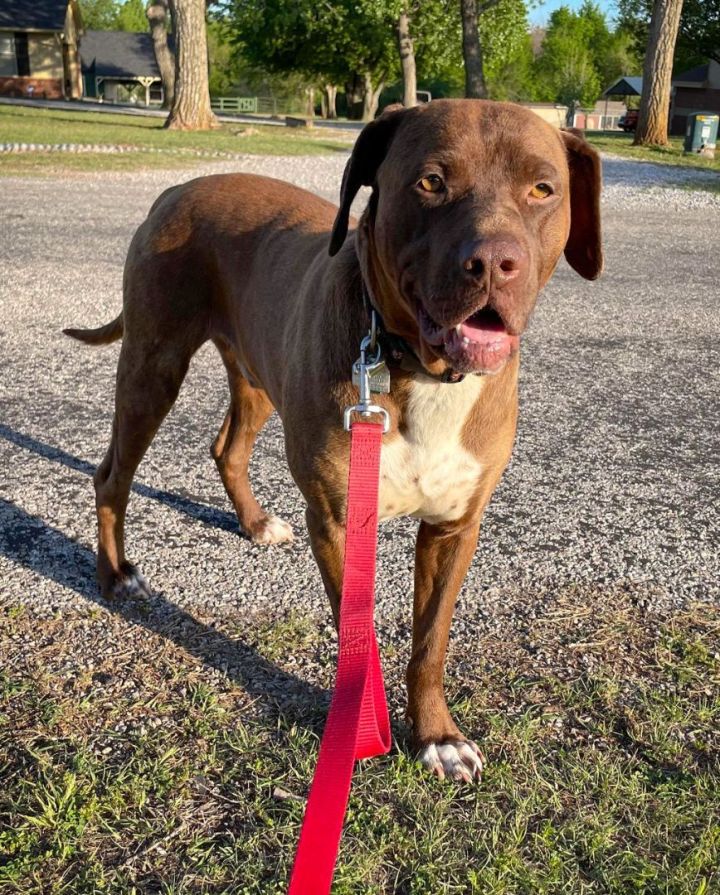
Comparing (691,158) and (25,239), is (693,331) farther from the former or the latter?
(691,158)

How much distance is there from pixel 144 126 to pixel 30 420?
79.4ft

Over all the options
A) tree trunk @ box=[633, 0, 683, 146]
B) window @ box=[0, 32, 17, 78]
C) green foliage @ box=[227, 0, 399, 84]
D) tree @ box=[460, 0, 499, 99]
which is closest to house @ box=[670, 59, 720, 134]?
green foliage @ box=[227, 0, 399, 84]

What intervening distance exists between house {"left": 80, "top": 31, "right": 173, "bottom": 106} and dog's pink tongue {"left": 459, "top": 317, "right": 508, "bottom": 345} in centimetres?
8059

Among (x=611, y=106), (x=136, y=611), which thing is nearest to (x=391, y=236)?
(x=136, y=611)

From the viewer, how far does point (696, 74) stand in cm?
5791

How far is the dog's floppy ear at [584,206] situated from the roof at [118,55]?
8047cm

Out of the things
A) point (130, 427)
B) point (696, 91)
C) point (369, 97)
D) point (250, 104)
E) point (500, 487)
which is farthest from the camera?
point (250, 104)

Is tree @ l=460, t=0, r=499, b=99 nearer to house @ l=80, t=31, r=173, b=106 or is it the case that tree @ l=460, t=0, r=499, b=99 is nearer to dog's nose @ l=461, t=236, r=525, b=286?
dog's nose @ l=461, t=236, r=525, b=286

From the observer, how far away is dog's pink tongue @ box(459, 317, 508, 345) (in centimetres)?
214

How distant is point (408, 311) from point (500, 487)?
7.57ft

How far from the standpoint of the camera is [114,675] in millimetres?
2939

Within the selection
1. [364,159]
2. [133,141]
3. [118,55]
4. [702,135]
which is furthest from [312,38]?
[364,159]

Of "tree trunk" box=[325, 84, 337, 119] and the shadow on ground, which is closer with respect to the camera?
the shadow on ground

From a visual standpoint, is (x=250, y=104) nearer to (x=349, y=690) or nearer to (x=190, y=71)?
(x=190, y=71)
